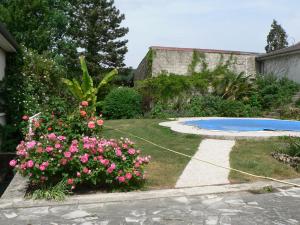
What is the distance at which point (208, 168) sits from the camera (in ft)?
25.7

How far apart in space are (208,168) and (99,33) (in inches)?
1103

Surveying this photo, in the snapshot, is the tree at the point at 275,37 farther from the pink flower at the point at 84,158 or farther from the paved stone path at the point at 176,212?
the pink flower at the point at 84,158

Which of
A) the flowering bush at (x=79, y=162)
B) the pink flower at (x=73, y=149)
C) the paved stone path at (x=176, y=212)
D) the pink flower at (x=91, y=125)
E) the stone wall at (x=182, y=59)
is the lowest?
the paved stone path at (x=176, y=212)

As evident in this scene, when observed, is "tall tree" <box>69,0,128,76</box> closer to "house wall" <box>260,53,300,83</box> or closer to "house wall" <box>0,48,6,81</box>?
"house wall" <box>260,53,300,83</box>

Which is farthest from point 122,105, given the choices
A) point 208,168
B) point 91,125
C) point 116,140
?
point 116,140

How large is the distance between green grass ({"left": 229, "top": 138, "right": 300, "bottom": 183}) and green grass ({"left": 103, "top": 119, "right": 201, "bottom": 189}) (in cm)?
106

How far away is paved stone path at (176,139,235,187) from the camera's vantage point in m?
6.88

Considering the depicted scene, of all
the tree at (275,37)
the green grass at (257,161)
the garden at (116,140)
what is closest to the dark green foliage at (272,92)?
the garden at (116,140)

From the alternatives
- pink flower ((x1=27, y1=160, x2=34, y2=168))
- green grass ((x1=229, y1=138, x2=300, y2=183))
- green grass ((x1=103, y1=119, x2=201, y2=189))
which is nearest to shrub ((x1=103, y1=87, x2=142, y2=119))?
green grass ((x1=103, y1=119, x2=201, y2=189))

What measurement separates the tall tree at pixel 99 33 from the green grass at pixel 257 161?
25019 millimetres

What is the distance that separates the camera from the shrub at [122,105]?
21.0 metres

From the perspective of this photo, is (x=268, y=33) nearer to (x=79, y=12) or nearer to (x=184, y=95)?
(x=79, y=12)

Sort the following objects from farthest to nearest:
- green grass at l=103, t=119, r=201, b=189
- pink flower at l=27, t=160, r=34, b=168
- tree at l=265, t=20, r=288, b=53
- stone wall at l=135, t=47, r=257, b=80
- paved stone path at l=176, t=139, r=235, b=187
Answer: tree at l=265, t=20, r=288, b=53, stone wall at l=135, t=47, r=257, b=80, green grass at l=103, t=119, r=201, b=189, paved stone path at l=176, t=139, r=235, b=187, pink flower at l=27, t=160, r=34, b=168

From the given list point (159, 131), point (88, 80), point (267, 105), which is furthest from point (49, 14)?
point (159, 131)
